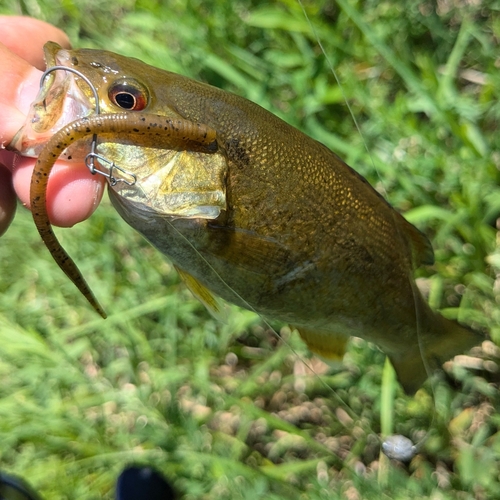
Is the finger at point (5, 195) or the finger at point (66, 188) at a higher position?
the finger at point (66, 188)

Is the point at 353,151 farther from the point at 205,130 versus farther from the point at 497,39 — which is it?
the point at 205,130

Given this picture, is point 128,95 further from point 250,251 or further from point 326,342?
point 326,342

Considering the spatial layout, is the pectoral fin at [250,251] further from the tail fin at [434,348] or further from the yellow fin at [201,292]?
the tail fin at [434,348]

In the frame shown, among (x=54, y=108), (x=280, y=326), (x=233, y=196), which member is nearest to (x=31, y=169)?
(x=54, y=108)

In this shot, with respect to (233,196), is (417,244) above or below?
below

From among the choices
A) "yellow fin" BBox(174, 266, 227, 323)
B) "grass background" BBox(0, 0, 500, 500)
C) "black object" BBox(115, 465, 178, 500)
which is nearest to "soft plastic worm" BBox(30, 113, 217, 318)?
"yellow fin" BBox(174, 266, 227, 323)

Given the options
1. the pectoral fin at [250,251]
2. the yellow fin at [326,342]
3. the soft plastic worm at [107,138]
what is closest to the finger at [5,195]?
the soft plastic worm at [107,138]
